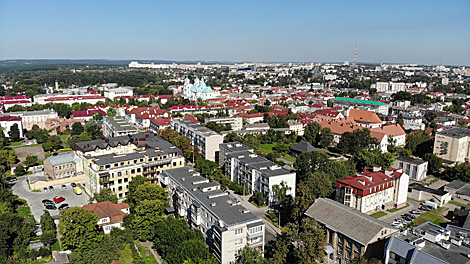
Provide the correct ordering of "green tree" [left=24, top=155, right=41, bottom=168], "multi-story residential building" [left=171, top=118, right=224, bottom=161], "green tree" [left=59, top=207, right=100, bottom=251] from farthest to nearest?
"multi-story residential building" [left=171, top=118, right=224, bottom=161] → "green tree" [left=24, top=155, right=41, bottom=168] → "green tree" [left=59, top=207, right=100, bottom=251]

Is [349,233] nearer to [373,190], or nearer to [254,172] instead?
[373,190]

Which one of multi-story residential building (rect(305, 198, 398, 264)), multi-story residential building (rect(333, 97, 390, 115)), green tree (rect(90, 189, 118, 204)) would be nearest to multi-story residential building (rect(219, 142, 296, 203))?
multi-story residential building (rect(305, 198, 398, 264))

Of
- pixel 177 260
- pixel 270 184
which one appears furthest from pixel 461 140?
pixel 177 260

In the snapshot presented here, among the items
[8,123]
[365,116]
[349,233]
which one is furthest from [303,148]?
[8,123]

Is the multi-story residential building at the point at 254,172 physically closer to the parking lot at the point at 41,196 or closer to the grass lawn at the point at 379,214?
the grass lawn at the point at 379,214

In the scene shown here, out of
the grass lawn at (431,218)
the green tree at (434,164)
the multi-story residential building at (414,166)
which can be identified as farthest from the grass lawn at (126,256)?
the green tree at (434,164)

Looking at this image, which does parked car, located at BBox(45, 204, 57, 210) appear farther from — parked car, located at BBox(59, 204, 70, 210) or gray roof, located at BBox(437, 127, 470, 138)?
gray roof, located at BBox(437, 127, 470, 138)
